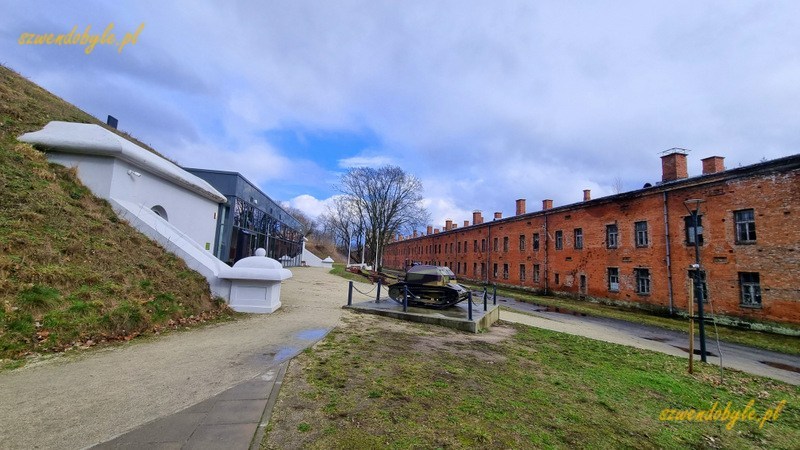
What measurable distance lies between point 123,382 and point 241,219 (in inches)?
668

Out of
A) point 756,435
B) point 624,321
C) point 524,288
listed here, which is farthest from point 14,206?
point 524,288

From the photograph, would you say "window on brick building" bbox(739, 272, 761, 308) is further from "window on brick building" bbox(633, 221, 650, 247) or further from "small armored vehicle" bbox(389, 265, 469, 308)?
"small armored vehicle" bbox(389, 265, 469, 308)

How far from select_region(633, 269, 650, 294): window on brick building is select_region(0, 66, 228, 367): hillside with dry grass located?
22.4m

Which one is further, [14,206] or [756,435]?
[14,206]

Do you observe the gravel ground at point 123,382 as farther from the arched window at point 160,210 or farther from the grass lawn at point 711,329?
the grass lawn at point 711,329

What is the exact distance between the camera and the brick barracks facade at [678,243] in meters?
14.8

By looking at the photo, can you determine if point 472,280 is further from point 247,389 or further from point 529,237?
point 247,389

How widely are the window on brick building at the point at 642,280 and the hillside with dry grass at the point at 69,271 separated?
22.4m

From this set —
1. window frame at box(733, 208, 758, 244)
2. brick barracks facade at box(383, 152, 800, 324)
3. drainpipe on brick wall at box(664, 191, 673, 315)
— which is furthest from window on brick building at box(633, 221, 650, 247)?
window frame at box(733, 208, 758, 244)

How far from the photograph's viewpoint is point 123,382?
371cm

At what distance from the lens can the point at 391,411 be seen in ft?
10.8

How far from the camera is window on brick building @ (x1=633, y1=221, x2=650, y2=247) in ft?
67.5

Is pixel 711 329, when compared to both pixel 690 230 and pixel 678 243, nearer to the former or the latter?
pixel 678 243

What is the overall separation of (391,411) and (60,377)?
3.72 m
